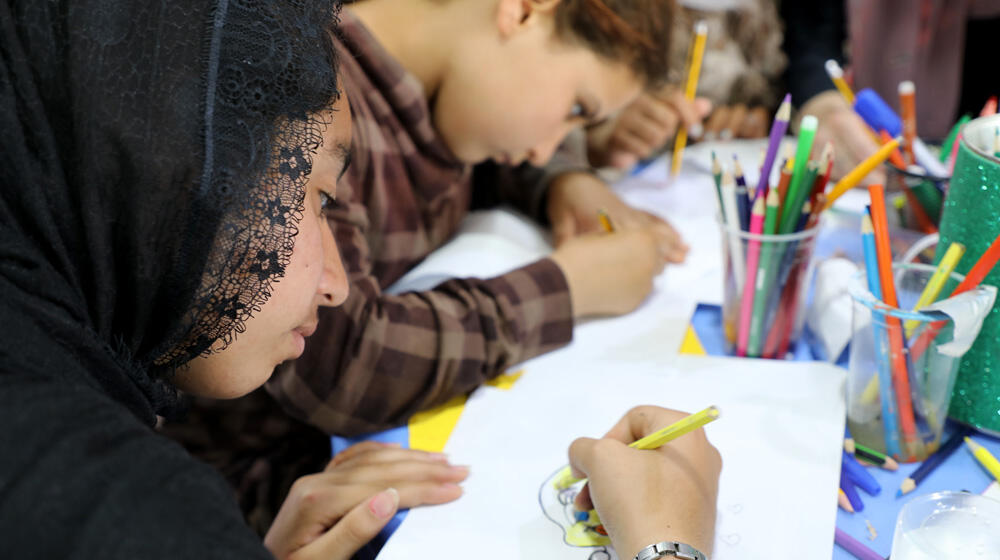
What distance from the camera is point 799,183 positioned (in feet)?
2.19

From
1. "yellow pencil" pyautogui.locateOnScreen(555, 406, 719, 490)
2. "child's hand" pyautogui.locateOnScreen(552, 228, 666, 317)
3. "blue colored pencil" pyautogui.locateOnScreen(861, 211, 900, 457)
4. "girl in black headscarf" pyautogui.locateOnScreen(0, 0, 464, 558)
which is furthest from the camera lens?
"child's hand" pyautogui.locateOnScreen(552, 228, 666, 317)

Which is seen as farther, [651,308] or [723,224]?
[651,308]

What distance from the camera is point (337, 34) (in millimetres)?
583

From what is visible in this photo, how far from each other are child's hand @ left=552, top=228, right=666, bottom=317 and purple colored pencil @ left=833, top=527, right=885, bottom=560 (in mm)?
327

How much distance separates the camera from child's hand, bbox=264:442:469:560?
570mm

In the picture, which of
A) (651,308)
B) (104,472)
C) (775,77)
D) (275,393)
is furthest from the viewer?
(775,77)

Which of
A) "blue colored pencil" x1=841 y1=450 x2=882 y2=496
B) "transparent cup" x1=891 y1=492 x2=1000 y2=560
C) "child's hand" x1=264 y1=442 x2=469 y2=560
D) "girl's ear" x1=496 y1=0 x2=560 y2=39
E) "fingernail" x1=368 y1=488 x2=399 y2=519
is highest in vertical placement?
"girl's ear" x1=496 y1=0 x2=560 y2=39

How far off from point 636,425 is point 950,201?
10.9 inches

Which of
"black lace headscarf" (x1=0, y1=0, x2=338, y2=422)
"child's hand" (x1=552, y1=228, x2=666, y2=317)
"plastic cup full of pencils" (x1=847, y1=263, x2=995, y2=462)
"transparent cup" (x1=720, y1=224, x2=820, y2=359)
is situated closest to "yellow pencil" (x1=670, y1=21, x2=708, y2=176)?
"child's hand" (x1=552, y1=228, x2=666, y2=317)

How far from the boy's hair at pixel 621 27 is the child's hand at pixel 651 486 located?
1.54ft

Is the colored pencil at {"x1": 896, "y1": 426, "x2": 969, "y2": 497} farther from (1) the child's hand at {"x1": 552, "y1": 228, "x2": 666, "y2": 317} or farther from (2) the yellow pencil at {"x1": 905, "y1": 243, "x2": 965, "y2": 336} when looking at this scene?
(1) the child's hand at {"x1": 552, "y1": 228, "x2": 666, "y2": 317}

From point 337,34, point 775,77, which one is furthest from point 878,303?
point 775,77

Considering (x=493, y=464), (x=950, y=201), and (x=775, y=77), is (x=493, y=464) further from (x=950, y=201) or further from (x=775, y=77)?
(x=775, y=77)

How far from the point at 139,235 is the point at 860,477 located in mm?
482
